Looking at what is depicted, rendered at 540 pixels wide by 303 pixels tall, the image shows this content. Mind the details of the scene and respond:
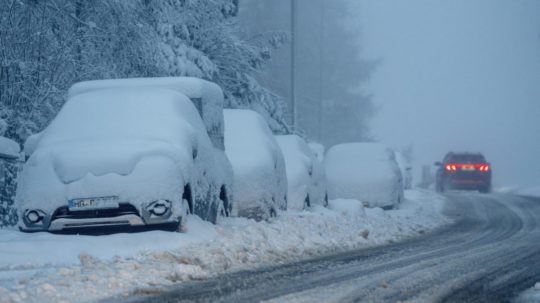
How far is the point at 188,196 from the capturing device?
10.3 meters

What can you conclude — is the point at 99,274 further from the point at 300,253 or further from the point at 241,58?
the point at 241,58

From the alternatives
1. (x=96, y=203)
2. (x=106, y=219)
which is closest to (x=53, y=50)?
(x=96, y=203)

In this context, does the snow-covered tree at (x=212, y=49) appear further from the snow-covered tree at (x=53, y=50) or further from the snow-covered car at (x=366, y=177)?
the snow-covered car at (x=366, y=177)

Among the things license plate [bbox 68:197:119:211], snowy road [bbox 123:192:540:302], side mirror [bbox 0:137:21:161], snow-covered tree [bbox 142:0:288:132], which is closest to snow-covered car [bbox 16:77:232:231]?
license plate [bbox 68:197:119:211]

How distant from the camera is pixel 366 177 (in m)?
21.5

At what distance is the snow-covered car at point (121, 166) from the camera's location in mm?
9477

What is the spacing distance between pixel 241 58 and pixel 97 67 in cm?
818

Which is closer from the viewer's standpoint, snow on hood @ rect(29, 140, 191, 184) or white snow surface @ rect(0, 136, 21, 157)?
snow on hood @ rect(29, 140, 191, 184)

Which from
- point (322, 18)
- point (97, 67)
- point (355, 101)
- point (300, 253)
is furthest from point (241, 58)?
point (355, 101)

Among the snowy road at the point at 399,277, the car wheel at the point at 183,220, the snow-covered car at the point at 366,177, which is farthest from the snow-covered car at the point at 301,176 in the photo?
the car wheel at the point at 183,220

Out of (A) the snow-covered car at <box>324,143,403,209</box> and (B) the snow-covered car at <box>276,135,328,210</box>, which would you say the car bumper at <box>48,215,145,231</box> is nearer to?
(B) the snow-covered car at <box>276,135,328,210</box>

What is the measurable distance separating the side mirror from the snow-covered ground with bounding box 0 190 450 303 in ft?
9.47

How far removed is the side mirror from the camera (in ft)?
41.7

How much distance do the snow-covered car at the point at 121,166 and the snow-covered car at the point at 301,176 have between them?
442 cm
